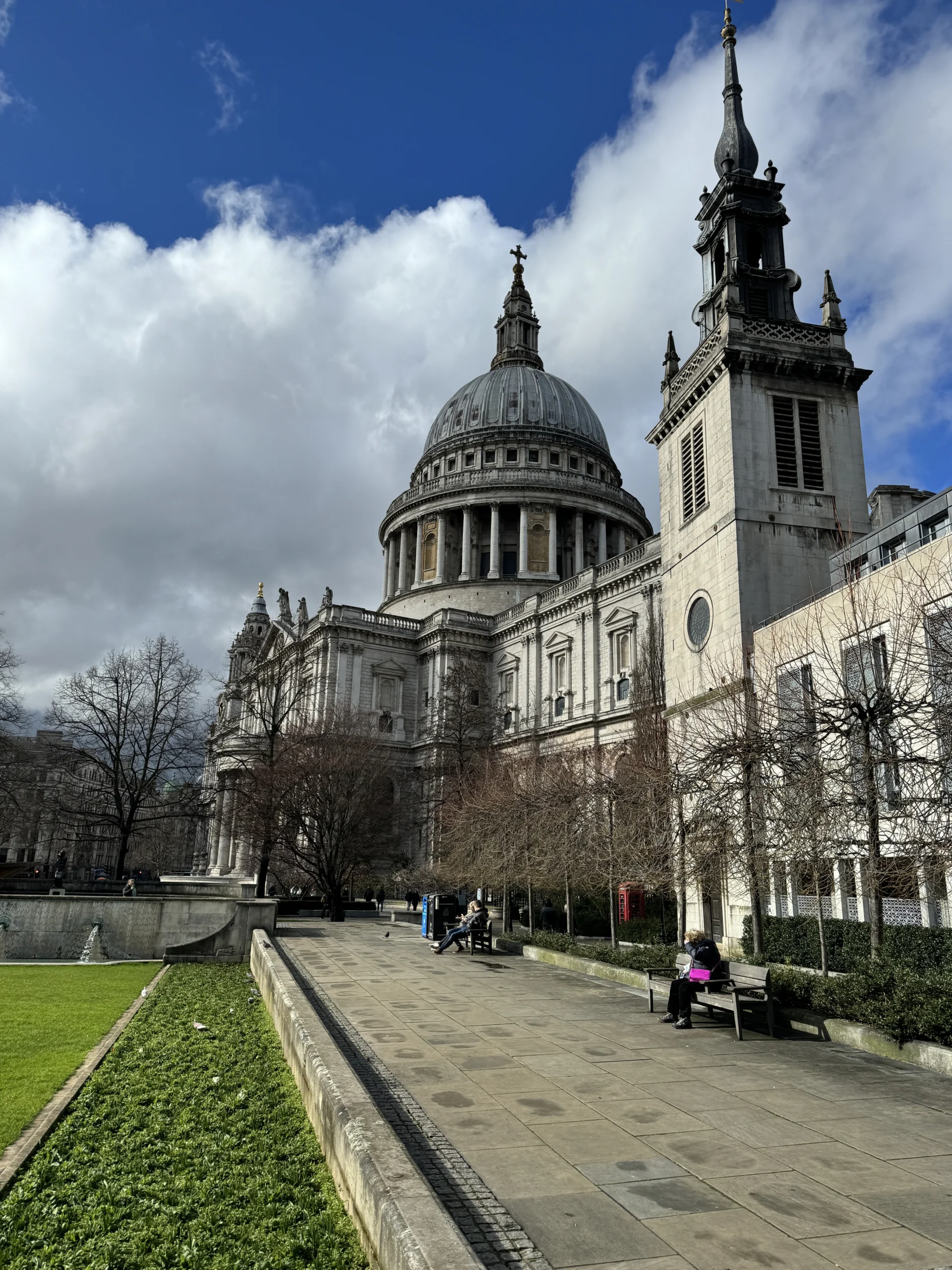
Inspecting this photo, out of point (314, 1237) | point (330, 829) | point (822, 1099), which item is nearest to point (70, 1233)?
point (314, 1237)

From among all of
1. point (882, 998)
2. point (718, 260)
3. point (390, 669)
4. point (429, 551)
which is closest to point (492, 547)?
point (429, 551)

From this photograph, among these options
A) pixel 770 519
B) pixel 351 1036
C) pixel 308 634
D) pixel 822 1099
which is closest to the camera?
pixel 822 1099

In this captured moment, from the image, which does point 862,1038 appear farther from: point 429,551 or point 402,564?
point 402,564

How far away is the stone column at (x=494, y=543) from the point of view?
253 ft

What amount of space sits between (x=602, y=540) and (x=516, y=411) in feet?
56.3

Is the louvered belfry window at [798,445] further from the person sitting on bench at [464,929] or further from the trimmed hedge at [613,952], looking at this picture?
the person sitting on bench at [464,929]

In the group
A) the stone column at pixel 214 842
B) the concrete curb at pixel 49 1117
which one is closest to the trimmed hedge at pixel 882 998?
the concrete curb at pixel 49 1117

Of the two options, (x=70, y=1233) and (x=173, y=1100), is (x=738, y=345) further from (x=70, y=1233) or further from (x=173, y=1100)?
(x=70, y=1233)

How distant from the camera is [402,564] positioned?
83.4 meters

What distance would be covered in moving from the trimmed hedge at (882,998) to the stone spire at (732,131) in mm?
29344

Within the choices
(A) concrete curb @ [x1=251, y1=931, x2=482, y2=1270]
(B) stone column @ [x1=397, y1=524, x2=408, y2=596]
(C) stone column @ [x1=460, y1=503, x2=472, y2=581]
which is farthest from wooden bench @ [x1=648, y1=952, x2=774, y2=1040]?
(B) stone column @ [x1=397, y1=524, x2=408, y2=596]

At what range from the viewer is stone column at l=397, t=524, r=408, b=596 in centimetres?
8262

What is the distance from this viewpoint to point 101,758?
48094 mm

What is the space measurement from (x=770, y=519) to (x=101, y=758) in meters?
36.9
